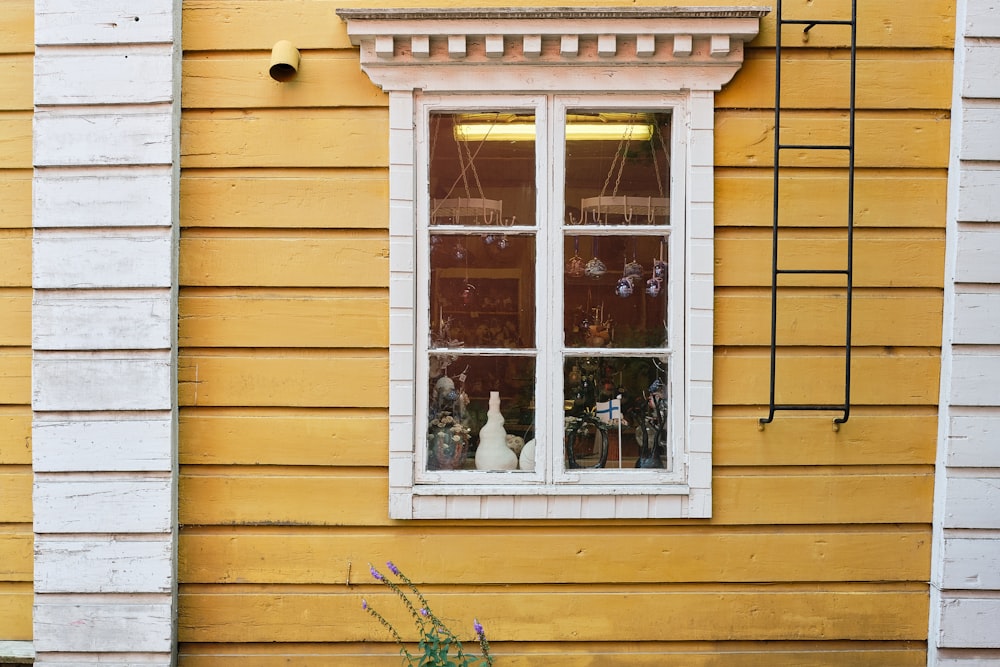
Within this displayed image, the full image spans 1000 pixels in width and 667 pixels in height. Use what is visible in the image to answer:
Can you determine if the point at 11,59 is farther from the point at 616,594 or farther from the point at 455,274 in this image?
the point at 616,594

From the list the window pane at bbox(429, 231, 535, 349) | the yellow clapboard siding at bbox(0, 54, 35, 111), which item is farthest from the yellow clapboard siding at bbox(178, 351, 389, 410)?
the yellow clapboard siding at bbox(0, 54, 35, 111)

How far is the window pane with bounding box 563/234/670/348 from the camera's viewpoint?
3.22m

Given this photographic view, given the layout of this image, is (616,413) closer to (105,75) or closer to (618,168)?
(618,168)

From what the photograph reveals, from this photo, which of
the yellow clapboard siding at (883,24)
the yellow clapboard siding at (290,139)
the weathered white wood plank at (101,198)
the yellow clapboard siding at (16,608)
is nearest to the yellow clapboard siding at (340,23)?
the yellow clapboard siding at (883,24)

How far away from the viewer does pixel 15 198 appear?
3176 millimetres

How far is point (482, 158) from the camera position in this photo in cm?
322

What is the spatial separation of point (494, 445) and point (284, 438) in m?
0.88

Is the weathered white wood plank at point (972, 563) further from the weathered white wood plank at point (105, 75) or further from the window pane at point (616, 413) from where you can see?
the weathered white wood plank at point (105, 75)

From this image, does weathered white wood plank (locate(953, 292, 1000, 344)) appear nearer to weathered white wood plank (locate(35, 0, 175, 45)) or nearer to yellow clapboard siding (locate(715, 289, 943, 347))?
yellow clapboard siding (locate(715, 289, 943, 347))

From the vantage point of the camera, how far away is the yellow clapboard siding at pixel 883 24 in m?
3.12

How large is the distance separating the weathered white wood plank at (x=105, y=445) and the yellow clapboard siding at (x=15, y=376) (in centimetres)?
20

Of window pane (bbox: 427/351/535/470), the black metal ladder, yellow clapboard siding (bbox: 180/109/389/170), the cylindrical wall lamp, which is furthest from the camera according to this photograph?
window pane (bbox: 427/351/535/470)

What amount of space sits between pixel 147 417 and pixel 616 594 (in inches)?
81.3

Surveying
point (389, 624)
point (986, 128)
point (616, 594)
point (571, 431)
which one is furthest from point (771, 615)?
point (986, 128)
